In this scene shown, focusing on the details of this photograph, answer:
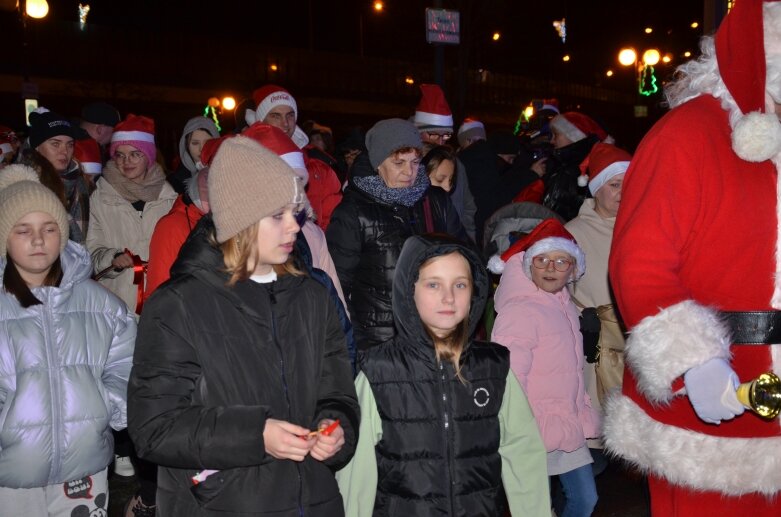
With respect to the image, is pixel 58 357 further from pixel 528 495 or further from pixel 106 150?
pixel 106 150

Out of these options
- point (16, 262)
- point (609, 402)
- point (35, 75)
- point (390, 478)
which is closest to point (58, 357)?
point (16, 262)

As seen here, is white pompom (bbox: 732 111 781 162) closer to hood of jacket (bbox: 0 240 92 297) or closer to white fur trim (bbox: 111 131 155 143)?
hood of jacket (bbox: 0 240 92 297)

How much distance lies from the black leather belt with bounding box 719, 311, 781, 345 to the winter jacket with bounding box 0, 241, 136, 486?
111 inches

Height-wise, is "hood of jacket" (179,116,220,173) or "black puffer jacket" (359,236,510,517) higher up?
"hood of jacket" (179,116,220,173)

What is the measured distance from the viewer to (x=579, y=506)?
5.00 metres

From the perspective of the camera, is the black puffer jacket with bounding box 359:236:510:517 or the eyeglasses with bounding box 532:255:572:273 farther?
the eyeglasses with bounding box 532:255:572:273

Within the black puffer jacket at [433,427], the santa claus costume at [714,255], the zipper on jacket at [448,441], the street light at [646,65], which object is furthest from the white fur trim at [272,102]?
the street light at [646,65]

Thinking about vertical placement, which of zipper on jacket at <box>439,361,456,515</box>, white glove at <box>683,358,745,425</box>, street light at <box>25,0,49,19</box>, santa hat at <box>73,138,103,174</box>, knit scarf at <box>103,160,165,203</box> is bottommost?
zipper on jacket at <box>439,361,456,515</box>

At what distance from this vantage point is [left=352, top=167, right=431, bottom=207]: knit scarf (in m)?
5.81

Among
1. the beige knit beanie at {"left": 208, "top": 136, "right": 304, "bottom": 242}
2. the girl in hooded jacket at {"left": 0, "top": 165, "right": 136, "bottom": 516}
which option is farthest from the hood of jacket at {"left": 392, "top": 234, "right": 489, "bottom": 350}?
the girl in hooded jacket at {"left": 0, "top": 165, "right": 136, "bottom": 516}

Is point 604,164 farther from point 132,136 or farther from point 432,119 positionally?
point 132,136

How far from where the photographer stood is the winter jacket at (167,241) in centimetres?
495

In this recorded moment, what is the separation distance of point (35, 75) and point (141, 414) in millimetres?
33782

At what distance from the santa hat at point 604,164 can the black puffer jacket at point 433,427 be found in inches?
108
